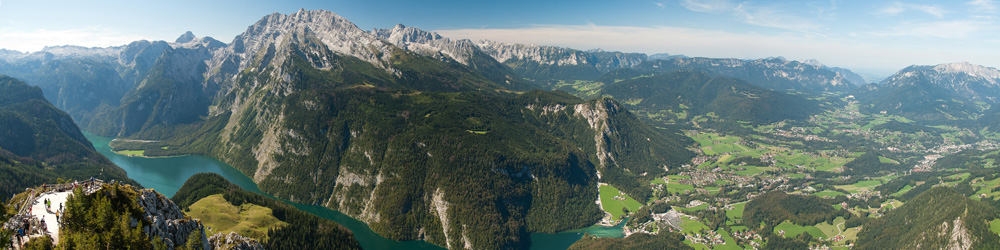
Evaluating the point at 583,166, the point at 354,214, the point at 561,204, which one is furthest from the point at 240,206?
the point at 583,166

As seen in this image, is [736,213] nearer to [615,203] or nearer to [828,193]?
[615,203]

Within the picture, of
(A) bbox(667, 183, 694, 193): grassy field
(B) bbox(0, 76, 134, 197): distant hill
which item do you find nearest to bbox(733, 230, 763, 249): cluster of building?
(A) bbox(667, 183, 694, 193): grassy field

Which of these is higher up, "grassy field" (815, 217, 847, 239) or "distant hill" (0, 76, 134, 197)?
"distant hill" (0, 76, 134, 197)

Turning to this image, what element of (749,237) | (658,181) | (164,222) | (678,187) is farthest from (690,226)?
(164,222)

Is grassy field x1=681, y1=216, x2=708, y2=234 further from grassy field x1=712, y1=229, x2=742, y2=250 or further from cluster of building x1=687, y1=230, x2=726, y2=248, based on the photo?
grassy field x1=712, y1=229, x2=742, y2=250

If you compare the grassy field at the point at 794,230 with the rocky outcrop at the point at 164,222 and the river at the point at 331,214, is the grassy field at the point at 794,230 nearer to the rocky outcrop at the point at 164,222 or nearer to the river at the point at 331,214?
the river at the point at 331,214

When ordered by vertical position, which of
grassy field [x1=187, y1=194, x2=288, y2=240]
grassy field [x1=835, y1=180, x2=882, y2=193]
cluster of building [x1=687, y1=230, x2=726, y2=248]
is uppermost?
grassy field [x1=187, y1=194, x2=288, y2=240]

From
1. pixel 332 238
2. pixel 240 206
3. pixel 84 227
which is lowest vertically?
pixel 332 238

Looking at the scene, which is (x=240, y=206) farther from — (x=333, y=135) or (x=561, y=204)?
(x=561, y=204)
